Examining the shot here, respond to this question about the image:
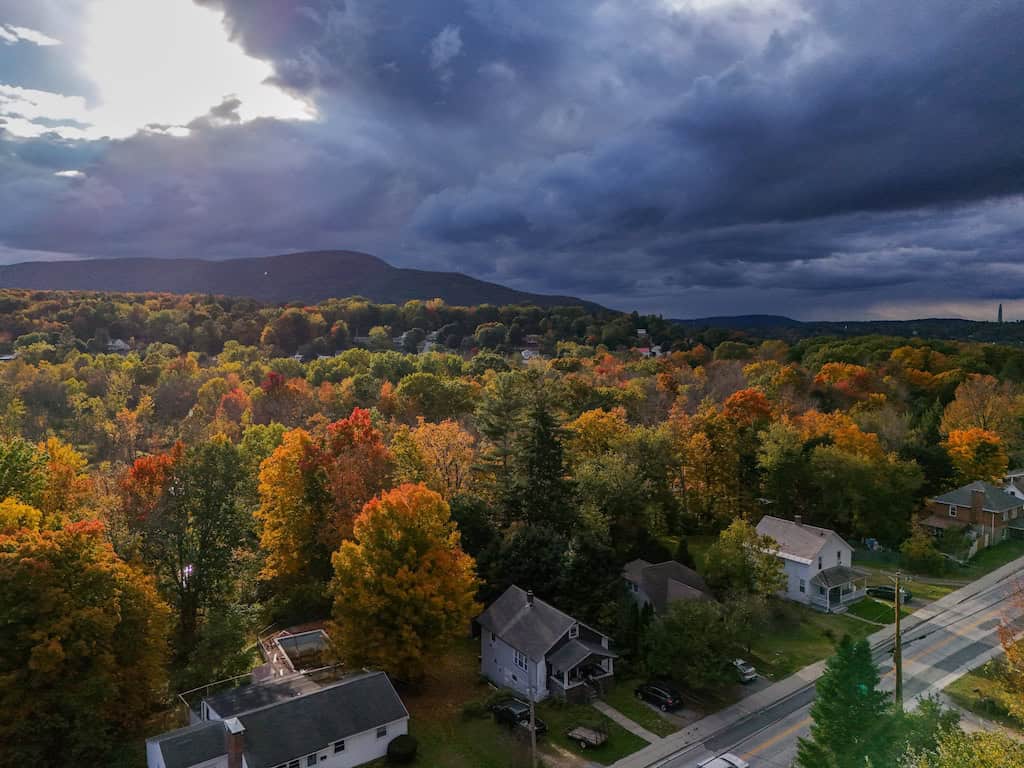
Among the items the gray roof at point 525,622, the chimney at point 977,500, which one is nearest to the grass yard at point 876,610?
the chimney at point 977,500

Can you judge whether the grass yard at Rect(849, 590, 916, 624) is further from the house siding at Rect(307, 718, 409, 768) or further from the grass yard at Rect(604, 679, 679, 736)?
the house siding at Rect(307, 718, 409, 768)

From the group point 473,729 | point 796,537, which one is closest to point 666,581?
point 796,537

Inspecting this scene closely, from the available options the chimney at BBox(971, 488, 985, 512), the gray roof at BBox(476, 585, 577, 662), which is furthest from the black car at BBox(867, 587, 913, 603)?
the gray roof at BBox(476, 585, 577, 662)

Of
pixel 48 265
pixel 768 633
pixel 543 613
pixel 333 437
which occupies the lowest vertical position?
pixel 768 633

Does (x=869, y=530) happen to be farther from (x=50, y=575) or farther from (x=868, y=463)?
(x=50, y=575)

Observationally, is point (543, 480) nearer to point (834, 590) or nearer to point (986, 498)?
point (834, 590)

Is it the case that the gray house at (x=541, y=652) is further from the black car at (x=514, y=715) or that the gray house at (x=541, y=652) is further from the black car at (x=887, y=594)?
the black car at (x=887, y=594)

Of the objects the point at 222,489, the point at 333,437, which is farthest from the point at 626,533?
the point at 222,489
